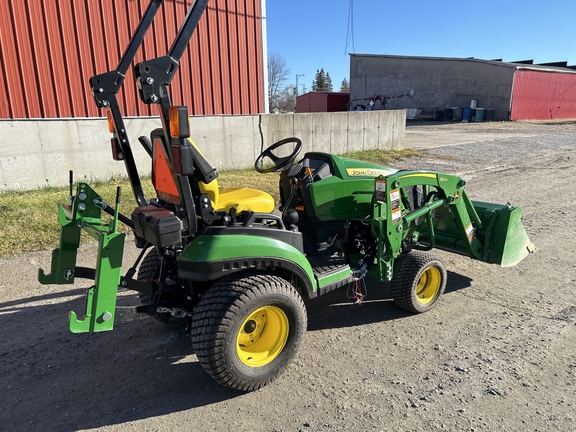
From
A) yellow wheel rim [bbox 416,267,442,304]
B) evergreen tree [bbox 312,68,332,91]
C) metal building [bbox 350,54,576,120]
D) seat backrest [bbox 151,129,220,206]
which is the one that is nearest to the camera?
seat backrest [bbox 151,129,220,206]

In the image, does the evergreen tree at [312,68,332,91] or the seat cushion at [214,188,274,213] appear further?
the evergreen tree at [312,68,332,91]

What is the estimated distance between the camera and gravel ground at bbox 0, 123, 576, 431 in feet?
8.04

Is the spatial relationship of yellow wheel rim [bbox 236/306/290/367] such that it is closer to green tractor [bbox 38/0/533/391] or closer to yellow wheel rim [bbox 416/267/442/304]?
green tractor [bbox 38/0/533/391]

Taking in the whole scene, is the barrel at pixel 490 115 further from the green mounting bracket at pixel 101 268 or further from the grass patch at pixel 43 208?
the green mounting bracket at pixel 101 268

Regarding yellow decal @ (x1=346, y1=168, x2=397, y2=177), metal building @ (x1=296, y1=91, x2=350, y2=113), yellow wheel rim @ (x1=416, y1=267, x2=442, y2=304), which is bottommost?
yellow wheel rim @ (x1=416, y1=267, x2=442, y2=304)

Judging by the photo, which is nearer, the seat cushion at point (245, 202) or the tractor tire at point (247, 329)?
the tractor tire at point (247, 329)

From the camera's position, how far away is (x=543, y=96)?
32656 millimetres

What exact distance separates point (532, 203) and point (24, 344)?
754 cm

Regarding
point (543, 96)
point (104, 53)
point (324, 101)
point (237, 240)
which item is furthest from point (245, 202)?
point (543, 96)

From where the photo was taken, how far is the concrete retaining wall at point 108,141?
24.9ft

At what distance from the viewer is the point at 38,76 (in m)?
7.67

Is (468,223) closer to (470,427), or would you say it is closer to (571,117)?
(470,427)

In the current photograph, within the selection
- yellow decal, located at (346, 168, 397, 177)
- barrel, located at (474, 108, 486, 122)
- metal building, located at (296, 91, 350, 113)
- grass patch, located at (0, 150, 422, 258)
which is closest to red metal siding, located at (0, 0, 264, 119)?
grass patch, located at (0, 150, 422, 258)

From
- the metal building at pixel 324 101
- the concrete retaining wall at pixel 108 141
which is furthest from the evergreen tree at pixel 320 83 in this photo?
the concrete retaining wall at pixel 108 141
